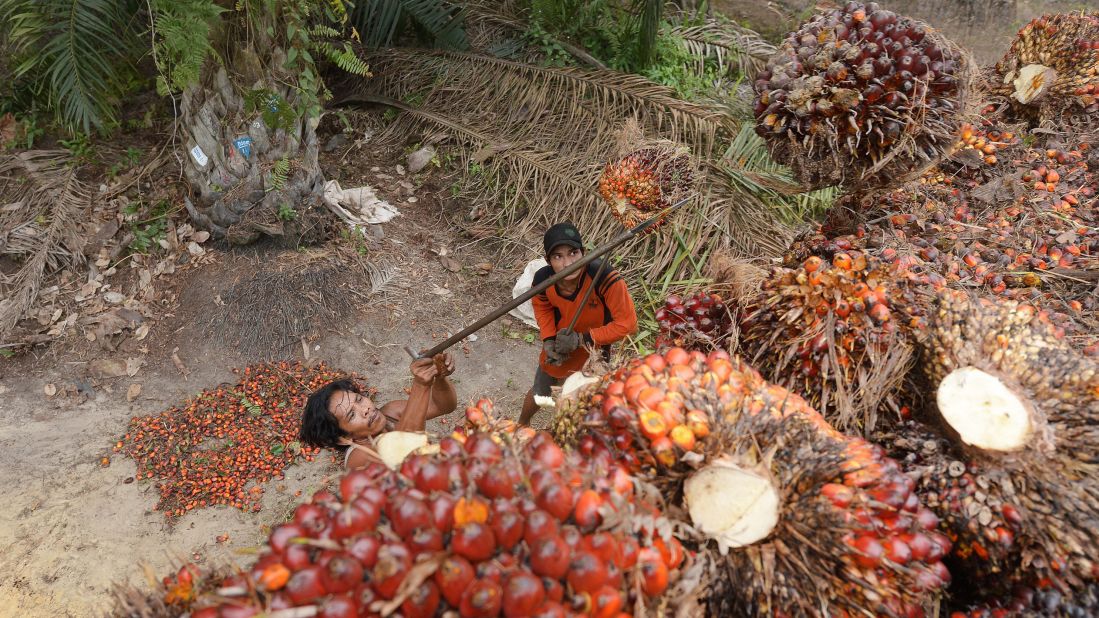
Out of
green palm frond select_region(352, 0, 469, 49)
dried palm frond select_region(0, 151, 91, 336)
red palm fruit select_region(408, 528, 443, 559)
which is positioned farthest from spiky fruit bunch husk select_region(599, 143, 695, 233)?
dried palm frond select_region(0, 151, 91, 336)

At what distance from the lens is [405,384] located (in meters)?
4.23

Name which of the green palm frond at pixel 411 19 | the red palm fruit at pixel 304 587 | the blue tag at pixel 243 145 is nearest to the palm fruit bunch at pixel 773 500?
the red palm fruit at pixel 304 587

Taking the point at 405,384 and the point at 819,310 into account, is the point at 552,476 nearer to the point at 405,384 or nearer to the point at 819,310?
the point at 819,310

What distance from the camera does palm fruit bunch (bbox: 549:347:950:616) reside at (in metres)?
1.08

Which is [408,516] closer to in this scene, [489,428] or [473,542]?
[473,542]

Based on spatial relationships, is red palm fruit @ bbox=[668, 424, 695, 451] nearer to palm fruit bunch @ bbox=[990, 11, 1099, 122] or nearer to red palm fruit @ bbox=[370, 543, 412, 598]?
red palm fruit @ bbox=[370, 543, 412, 598]

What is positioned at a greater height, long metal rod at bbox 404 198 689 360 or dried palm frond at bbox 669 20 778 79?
dried palm frond at bbox 669 20 778 79

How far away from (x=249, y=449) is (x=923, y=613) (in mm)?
3603

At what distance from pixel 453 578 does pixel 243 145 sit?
4.29 meters

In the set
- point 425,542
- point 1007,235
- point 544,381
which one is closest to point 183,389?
point 544,381

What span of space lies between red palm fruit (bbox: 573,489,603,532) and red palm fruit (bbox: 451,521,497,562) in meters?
0.15

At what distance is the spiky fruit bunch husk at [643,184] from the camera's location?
314cm

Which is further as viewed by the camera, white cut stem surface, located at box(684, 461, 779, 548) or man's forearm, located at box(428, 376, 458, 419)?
man's forearm, located at box(428, 376, 458, 419)

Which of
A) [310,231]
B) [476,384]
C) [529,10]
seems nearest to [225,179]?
[310,231]
